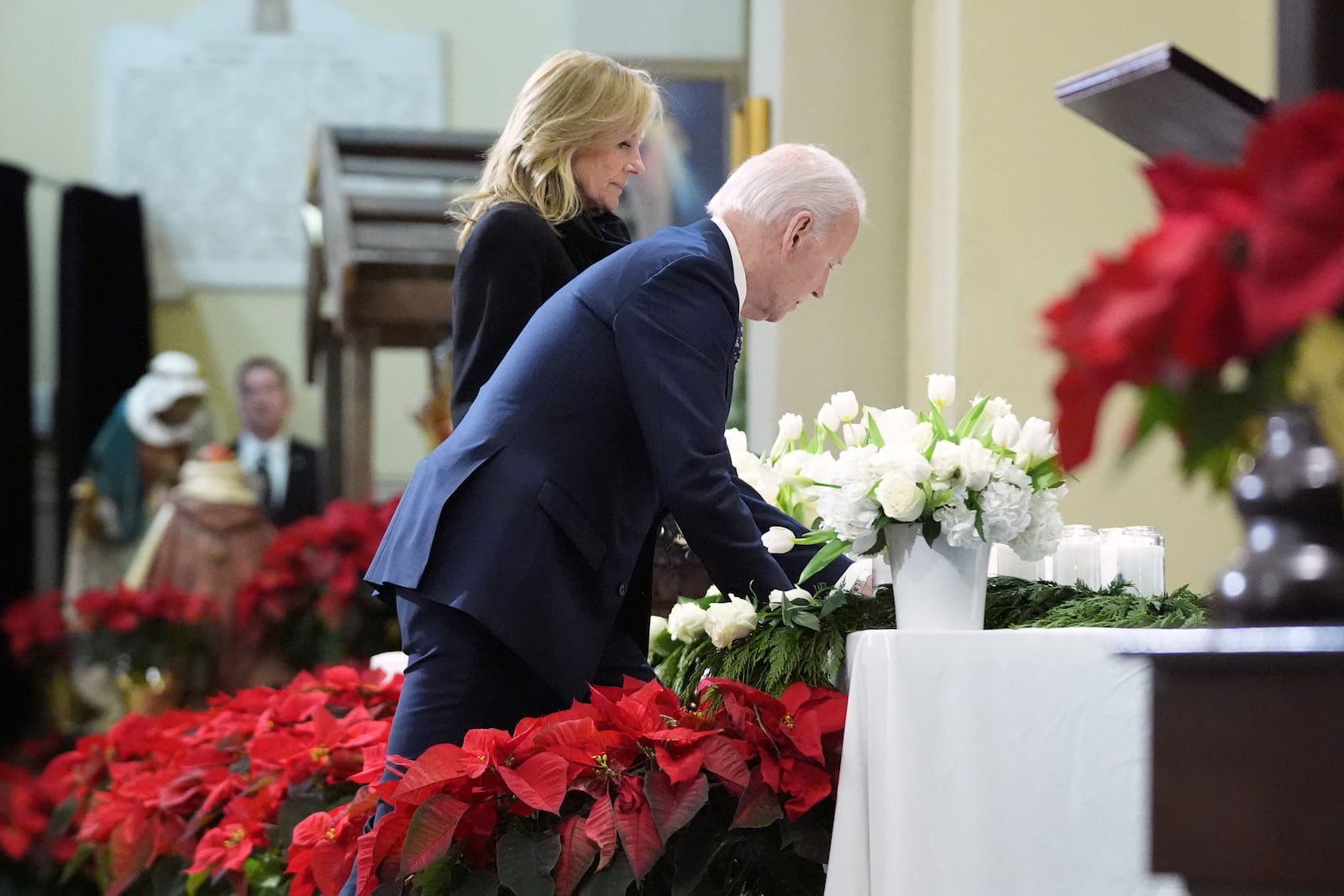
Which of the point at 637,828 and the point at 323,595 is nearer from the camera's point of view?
the point at 637,828

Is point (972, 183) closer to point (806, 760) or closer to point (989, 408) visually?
point (989, 408)

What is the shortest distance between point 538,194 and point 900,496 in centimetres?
84

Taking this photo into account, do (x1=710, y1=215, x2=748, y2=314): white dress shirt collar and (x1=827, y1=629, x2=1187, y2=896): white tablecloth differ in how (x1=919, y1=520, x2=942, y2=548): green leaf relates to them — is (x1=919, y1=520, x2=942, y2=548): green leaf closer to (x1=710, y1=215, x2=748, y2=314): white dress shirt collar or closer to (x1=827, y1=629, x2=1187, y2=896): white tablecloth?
(x1=827, y1=629, x2=1187, y2=896): white tablecloth

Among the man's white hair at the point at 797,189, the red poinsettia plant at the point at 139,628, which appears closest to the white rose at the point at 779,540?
the man's white hair at the point at 797,189

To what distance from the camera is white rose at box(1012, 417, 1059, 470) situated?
1.94 m

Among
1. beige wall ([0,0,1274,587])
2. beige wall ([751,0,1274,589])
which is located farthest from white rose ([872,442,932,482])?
beige wall ([751,0,1274,589])

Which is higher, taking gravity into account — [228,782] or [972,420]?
[972,420]

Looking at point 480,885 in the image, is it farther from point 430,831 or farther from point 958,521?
point 958,521

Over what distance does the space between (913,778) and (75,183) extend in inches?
288

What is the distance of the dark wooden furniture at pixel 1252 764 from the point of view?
2.56 feet

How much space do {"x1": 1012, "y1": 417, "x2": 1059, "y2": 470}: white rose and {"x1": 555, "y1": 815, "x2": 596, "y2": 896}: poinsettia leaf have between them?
66 centimetres

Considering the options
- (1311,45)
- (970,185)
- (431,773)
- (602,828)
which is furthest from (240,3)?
(1311,45)

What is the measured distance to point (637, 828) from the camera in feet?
5.97

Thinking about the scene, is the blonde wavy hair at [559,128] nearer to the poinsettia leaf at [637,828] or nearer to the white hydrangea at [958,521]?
the white hydrangea at [958,521]
